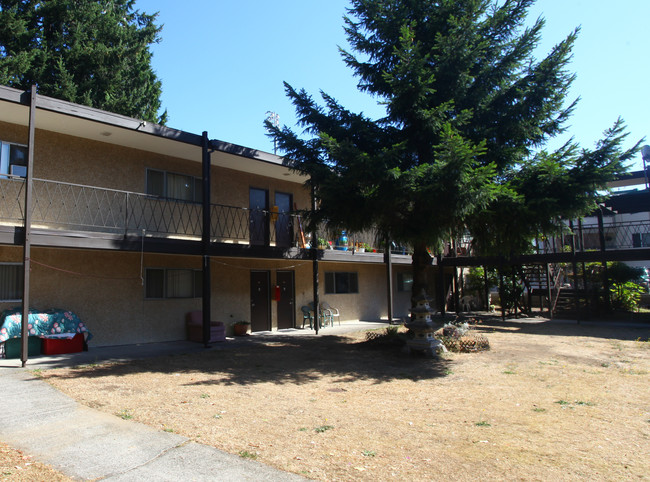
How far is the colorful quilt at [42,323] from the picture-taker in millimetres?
9469

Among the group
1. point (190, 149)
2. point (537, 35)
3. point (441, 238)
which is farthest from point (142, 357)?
point (537, 35)

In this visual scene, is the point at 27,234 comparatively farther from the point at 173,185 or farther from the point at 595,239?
the point at 595,239

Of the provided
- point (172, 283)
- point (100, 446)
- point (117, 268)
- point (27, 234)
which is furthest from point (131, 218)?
point (100, 446)

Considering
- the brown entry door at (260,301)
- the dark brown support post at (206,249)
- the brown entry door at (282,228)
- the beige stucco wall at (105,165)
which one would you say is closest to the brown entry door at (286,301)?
the brown entry door at (260,301)

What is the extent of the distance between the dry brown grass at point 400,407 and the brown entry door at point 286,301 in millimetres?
4613

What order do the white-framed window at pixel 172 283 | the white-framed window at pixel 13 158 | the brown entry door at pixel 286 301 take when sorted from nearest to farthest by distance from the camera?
the white-framed window at pixel 13 158
the white-framed window at pixel 172 283
the brown entry door at pixel 286 301

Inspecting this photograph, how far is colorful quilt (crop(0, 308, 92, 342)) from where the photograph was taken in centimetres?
947

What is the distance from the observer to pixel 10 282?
1023 centimetres

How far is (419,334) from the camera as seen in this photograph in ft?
34.6

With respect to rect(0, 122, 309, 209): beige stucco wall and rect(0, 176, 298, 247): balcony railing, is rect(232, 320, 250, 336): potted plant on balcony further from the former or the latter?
rect(0, 122, 309, 209): beige stucco wall

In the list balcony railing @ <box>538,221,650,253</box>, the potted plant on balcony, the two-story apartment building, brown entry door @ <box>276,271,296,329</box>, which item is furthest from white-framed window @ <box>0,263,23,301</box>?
balcony railing @ <box>538,221,650,253</box>

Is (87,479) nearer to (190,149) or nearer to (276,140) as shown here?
(276,140)

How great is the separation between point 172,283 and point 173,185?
3.00m

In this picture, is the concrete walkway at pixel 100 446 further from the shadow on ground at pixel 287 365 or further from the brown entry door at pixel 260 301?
the brown entry door at pixel 260 301
